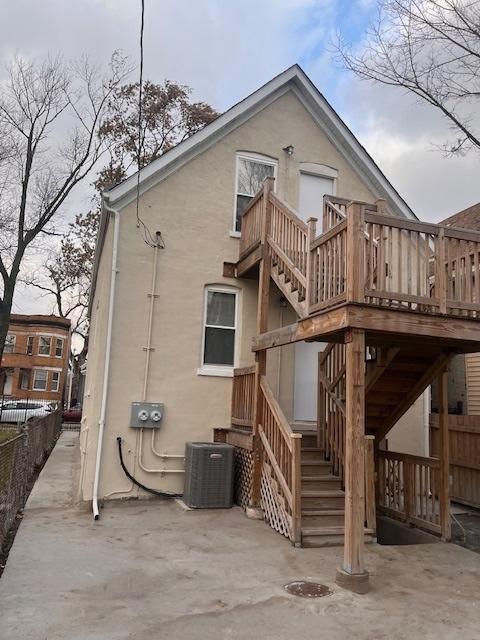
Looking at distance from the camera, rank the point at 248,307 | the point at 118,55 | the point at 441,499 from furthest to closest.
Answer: the point at 118,55, the point at 248,307, the point at 441,499

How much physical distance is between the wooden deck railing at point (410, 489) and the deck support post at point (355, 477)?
104 inches

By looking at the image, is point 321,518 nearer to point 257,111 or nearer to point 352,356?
point 352,356

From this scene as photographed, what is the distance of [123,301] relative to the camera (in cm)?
867

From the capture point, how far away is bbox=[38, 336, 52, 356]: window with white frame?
143 feet

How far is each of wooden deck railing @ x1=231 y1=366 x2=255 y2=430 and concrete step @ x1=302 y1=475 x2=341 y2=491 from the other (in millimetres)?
1260

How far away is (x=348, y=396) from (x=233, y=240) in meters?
5.32

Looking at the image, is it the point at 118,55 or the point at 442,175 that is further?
the point at 118,55

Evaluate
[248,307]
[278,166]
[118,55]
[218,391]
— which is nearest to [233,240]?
[248,307]

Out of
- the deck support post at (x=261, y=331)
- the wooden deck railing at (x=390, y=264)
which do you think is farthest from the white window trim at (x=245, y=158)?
the wooden deck railing at (x=390, y=264)

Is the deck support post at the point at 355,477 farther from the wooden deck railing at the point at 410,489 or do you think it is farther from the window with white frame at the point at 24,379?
the window with white frame at the point at 24,379

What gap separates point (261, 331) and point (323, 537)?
3.15m

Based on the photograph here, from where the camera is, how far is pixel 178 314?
907cm

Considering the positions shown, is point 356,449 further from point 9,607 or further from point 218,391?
point 218,391

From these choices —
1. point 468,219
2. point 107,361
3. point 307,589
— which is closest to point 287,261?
point 107,361
